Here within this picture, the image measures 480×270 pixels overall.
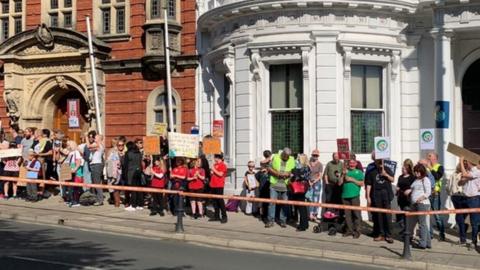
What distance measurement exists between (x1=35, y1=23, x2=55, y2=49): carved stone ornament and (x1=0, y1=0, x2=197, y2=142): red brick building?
33 millimetres

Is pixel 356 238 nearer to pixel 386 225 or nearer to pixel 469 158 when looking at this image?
pixel 386 225

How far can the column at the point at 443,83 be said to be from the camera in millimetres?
15617

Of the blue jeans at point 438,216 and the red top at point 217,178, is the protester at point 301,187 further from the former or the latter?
the blue jeans at point 438,216

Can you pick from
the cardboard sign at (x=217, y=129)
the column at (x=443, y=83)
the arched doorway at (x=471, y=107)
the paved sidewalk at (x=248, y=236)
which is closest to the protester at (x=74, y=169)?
the paved sidewalk at (x=248, y=236)

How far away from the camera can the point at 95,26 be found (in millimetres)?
21672

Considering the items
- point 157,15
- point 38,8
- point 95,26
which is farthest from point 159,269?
point 38,8

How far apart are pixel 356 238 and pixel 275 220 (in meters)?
2.47

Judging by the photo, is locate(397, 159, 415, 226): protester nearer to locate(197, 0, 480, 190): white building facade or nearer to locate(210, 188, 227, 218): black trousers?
locate(197, 0, 480, 190): white building facade

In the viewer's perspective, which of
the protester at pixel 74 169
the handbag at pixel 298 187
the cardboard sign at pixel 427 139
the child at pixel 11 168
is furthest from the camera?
the child at pixel 11 168

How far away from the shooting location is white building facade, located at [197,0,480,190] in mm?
16344

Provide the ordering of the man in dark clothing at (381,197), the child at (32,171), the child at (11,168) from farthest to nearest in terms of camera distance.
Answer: the child at (11,168), the child at (32,171), the man in dark clothing at (381,197)

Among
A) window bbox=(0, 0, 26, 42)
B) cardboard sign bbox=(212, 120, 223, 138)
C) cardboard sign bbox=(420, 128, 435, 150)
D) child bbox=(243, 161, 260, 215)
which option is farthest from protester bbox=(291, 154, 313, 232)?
window bbox=(0, 0, 26, 42)

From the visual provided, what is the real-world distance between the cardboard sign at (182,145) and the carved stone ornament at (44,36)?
8.60 metres

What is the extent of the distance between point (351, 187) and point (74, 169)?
779 centimetres
